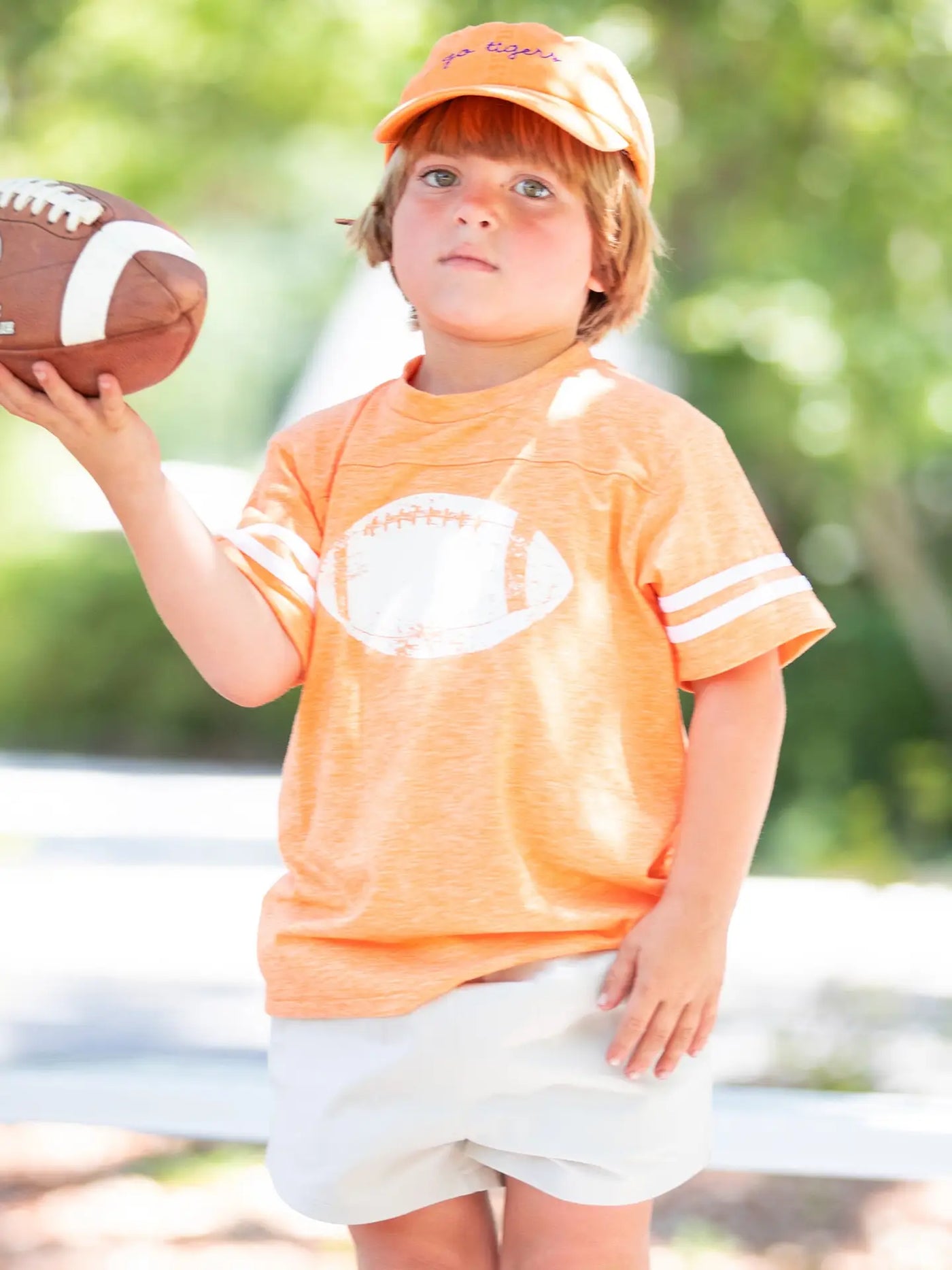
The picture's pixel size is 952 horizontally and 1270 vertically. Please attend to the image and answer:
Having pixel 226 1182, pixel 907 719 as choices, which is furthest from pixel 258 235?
pixel 226 1182

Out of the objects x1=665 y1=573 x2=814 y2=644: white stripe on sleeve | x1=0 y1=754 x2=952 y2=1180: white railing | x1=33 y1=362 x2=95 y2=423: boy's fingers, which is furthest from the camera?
x1=0 y1=754 x2=952 y2=1180: white railing

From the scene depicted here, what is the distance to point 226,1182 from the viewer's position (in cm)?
316

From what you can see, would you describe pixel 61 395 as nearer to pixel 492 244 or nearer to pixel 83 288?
pixel 83 288

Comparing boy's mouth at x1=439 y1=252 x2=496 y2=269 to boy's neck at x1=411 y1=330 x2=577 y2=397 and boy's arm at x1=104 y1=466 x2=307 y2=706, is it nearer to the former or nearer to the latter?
boy's neck at x1=411 y1=330 x2=577 y2=397

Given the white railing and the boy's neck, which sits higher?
the boy's neck

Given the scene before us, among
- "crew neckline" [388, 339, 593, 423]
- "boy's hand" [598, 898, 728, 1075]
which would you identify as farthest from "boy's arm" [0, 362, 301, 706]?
"boy's hand" [598, 898, 728, 1075]

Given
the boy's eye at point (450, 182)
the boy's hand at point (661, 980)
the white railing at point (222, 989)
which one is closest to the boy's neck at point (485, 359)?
the boy's eye at point (450, 182)

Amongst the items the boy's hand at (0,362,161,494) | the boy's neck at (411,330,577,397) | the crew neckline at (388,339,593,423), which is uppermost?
Result: the boy's neck at (411,330,577,397)

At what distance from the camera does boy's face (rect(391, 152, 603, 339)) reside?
1.73m

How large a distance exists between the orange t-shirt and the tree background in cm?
361

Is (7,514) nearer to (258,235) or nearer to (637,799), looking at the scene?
(258,235)

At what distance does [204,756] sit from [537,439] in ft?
28.0

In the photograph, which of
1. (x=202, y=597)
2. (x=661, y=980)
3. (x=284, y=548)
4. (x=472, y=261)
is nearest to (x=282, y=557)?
(x=284, y=548)

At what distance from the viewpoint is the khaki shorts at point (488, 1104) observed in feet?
5.44
